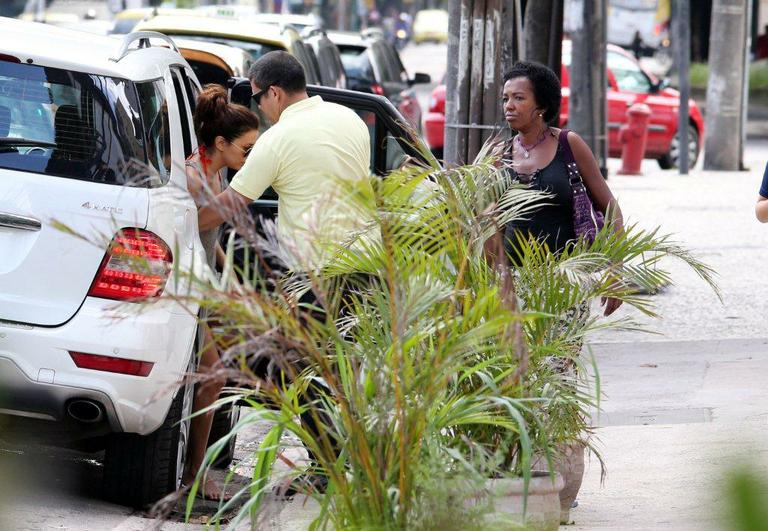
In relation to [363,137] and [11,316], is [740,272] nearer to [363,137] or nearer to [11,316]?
[363,137]

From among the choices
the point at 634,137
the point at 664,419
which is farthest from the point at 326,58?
the point at 634,137

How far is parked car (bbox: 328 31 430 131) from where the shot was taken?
17438 millimetres

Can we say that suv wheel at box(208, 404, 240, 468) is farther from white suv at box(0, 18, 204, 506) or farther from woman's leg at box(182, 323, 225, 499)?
white suv at box(0, 18, 204, 506)

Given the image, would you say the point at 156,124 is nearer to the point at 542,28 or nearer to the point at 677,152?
the point at 542,28

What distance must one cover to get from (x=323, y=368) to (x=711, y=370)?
5243 mm

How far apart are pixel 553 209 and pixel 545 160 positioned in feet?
0.69

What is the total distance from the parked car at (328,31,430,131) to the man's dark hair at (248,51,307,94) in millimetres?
11466

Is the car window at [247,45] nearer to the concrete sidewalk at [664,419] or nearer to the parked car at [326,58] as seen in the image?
the parked car at [326,58]

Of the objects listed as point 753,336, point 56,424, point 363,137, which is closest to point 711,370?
point 753,336

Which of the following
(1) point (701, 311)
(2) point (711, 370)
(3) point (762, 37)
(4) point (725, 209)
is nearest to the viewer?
(2) point (711, 370)

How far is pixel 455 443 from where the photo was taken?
151 inches

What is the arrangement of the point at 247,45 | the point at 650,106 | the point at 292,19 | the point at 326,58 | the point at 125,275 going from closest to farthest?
the point at 125,275, the point at 247,45, the point at 326,58, the point at 292,19, the point at 650,106

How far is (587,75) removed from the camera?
18172mm

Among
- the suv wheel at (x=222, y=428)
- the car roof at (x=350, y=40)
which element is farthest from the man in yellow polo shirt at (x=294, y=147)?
the car roof at (x=350, y=40)
